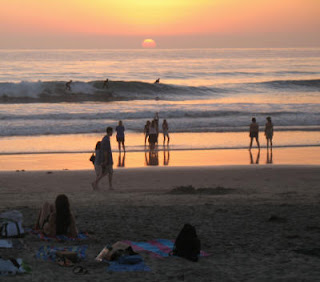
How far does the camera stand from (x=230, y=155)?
20.2 meters

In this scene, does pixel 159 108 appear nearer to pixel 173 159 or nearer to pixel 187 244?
pixel 173 159

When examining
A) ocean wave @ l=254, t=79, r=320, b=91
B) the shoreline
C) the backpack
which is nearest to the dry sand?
the backpack

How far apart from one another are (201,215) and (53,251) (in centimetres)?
360

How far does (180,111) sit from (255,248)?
1128 inches

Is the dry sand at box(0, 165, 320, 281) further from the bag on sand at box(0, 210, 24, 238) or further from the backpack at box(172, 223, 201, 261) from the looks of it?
the bag on sand at box(0, 210, 24, 238)

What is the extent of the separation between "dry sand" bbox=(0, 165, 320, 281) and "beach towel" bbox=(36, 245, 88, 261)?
0.12m

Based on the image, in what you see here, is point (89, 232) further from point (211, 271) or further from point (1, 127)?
point (1, 127)

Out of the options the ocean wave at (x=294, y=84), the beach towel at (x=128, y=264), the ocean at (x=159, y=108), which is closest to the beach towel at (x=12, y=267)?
the beach towel at (x=128, y=264)

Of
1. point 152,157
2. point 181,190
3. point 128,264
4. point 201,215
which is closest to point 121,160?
point 152,157

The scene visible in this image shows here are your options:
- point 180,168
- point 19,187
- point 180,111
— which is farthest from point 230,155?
point 180,111

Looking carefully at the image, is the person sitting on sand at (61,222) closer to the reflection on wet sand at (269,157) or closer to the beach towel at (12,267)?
the beach towel at (12,267)

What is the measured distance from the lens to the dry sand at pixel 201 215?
743 centimetres

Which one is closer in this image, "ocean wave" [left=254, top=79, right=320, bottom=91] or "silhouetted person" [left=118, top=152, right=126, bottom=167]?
"silhouetted person" [left=118, top=152, right=126, bottom=167]

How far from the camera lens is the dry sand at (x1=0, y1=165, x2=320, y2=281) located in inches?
293
